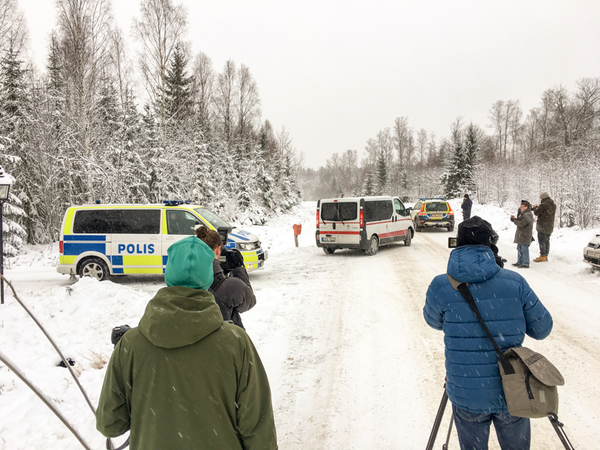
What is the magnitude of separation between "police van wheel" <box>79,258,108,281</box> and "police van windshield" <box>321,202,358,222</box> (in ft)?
24.9

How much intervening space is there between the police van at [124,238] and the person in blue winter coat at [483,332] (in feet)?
25.6

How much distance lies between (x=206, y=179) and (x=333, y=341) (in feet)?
80.5

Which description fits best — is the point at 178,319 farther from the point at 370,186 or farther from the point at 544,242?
the point at 370,186

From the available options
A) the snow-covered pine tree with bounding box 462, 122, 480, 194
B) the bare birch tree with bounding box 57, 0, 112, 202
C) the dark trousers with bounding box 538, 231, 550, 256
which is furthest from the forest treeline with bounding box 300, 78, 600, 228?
the bare birch tree with bounding box 57, 0, 112, 202

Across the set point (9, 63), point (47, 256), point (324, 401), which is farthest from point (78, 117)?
point (324, 401)

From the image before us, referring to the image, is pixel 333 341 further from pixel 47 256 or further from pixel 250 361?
pixel 47 256

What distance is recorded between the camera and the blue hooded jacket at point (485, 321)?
7.38 ft

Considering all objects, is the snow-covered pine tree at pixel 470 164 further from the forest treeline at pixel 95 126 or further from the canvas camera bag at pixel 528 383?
the canvas camera bag at pixel 528 383

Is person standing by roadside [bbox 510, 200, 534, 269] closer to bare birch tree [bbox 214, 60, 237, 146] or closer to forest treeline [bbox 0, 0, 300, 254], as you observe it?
forest treeline [bbox 0, 0, 300, 254]

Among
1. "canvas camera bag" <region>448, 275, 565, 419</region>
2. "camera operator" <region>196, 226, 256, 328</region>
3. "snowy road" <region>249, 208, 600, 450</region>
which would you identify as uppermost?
"camera operator" <region>196, 226, 256, 328</region>

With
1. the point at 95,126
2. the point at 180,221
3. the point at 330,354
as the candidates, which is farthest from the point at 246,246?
the point at 95,126

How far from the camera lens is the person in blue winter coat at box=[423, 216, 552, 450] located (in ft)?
7.31

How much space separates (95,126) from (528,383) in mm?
20790

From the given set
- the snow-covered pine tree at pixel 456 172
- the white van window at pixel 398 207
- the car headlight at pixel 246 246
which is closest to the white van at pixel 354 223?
the white van window at pixel 398 207
